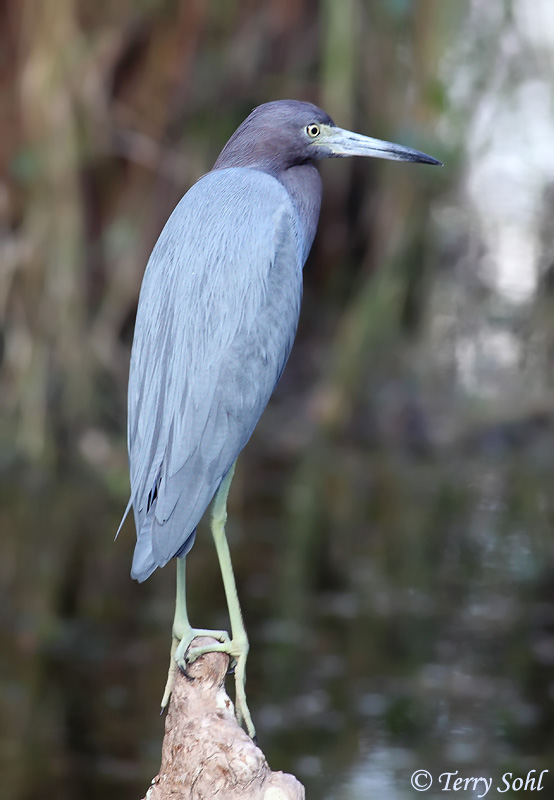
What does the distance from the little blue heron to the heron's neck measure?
14 centimetres

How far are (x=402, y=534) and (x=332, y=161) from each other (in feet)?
10.2

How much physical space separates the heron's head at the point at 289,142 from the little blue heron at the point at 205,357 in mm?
128

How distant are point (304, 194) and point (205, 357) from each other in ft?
1.79

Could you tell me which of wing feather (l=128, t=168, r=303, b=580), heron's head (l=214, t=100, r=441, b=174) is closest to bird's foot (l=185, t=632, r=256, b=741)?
wing feather (l=128, t=168, r=303, b=580)

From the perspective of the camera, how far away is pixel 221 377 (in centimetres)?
264

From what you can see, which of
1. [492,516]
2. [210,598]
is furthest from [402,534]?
[210,598]

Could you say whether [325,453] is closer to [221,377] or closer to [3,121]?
[3,121]

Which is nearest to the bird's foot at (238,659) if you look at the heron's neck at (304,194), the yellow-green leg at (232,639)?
the yellow-green leg at (232,639)

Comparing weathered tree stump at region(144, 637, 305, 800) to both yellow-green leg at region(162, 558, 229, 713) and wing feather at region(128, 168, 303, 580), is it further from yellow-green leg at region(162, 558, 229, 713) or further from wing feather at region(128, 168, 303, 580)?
wing feather at region(128, 168, 303, 580)

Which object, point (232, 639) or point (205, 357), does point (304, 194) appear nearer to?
point (205, 357)

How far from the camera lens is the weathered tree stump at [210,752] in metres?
2.40

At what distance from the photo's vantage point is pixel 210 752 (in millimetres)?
2443

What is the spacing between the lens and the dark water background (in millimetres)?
4730

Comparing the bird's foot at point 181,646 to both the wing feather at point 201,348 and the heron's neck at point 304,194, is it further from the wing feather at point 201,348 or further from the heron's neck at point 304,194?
the heron's neck at point 304,194
